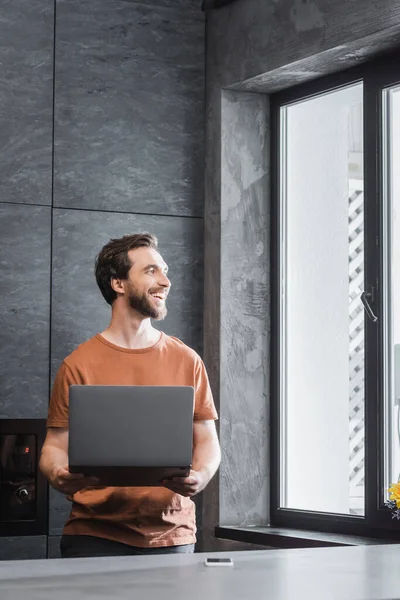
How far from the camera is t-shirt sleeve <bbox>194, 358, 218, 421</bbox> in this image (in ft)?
10.7

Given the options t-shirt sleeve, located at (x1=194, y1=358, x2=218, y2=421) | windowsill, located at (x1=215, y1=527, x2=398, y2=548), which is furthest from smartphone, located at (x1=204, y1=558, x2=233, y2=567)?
windowsill, located at (x1=215, y1=527, x2=398, y2=548)

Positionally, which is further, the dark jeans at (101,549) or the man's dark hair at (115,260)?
the man's dark hair at (115,260)

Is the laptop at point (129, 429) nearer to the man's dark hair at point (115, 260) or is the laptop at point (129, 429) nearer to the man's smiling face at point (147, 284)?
the man's smiling face at point (147, 284)

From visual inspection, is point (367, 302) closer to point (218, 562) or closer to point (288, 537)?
point (288, 537)

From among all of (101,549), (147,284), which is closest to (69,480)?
(101,549)

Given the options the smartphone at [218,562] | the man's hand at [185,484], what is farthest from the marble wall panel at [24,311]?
the smartphone at [218,562]

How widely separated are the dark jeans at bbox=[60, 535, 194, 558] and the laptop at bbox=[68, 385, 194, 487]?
0.36 meters

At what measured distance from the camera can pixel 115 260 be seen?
3398 mm

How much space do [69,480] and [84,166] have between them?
5.30ft

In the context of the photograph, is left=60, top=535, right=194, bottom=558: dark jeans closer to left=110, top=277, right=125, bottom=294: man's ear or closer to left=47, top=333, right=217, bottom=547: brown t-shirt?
left=47, top=333, right=217, bottom=547: brown t-shirt

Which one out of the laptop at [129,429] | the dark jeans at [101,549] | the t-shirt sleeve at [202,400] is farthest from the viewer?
the t-shirt sleeve at [202,400]

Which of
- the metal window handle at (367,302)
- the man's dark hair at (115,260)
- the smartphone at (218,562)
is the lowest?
the smartphone at (218,562)

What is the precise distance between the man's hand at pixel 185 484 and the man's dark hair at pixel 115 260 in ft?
2.21

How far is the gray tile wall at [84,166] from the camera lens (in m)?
4.07
